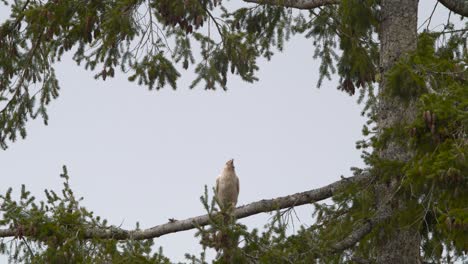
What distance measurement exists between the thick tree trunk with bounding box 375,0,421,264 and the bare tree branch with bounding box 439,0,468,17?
67 centimetres

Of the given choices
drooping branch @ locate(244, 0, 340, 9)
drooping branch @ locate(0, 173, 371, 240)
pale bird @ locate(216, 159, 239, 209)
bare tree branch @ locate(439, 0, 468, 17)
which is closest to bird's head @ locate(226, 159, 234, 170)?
pale bird @ locate(216, 159, 239, 209)

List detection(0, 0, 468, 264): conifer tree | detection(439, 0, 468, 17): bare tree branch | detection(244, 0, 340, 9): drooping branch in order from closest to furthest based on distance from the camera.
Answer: detection(0, 0, 468, 264): conifer tree → detection(439, 0, 468, 17): bare tree branch → detection(244, 0, 340, 9): drooping branch

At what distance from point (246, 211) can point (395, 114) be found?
2148mm

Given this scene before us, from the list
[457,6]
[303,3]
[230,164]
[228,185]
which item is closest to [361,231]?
[457,6]

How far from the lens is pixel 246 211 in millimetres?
10055

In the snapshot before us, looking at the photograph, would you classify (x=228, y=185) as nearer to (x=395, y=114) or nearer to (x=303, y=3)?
(x=303, y=3)

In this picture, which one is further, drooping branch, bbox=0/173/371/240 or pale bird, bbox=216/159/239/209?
pale bird, bbox=216/159/239/209

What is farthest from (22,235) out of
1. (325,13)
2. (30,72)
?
(325,13)

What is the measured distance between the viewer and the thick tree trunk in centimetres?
948

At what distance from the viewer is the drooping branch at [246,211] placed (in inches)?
388

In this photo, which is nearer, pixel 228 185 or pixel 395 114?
pixel 395 114

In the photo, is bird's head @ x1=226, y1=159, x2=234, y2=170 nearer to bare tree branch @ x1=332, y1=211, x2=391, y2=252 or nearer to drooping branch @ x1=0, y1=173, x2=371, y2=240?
drooping branch @ x1=0, y1=173, x2=371, y2=240

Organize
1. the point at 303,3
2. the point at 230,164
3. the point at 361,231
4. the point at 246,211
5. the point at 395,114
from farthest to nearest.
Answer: the point at 230,164
the point at 303,3
the point at 395,114
the point at 246,211
the point at 361,231

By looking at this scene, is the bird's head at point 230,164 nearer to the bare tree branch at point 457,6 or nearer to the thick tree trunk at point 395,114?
the thick tree trunk at point 395,114
